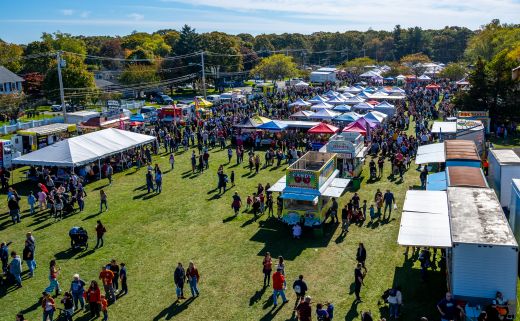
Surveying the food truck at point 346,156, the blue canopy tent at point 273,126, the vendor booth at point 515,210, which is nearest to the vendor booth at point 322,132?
the blue canopy tent at point 273,126

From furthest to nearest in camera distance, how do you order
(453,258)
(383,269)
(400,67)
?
(400,67), (383,269), (453,258)

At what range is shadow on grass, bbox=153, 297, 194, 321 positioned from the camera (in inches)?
473

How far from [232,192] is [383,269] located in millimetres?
9409

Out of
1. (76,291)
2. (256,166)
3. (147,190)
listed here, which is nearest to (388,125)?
(256,166)

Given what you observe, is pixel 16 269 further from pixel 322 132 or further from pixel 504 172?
pixel 322 132

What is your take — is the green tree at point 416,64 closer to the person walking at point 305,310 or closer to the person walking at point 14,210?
the person walking at point 14,210

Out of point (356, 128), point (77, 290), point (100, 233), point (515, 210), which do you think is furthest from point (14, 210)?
point (356, 128)

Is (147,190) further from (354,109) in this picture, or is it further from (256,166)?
(354,109)

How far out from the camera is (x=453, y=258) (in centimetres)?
1090

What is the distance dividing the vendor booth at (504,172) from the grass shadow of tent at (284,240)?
6.19 metres

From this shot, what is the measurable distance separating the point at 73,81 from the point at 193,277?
4441 centimetres

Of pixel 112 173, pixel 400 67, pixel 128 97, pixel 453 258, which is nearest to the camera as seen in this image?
pixel 453 258

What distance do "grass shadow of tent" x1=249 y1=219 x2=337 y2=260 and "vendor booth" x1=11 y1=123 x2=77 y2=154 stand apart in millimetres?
18207

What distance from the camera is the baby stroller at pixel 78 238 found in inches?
628
